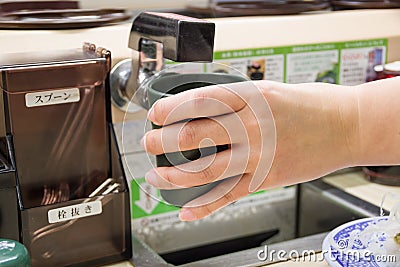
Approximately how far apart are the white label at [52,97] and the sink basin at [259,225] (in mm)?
360

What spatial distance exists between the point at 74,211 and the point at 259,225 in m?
0.55

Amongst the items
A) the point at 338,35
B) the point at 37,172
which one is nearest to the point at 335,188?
the point at 338,35

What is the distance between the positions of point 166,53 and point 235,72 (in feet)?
0.31

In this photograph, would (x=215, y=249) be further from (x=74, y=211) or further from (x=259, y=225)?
(x=74, y=211)

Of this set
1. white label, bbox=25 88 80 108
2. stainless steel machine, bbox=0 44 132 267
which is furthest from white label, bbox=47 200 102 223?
white label, bbox=25 88 80 108

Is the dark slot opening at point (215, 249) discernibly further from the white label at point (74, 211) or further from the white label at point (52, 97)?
the white label at point (52, 97)

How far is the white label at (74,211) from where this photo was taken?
86 centimetres

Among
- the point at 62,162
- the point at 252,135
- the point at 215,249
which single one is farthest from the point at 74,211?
the point at 215,249

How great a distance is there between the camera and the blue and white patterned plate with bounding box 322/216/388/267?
2.88ft

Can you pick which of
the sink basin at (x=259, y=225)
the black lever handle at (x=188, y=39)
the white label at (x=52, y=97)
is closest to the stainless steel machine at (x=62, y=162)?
the white label at (x=52, y=97)

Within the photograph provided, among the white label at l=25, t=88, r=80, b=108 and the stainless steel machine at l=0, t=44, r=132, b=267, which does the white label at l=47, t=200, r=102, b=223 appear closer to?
the stainless steel machine at l=0, t=44, r=132, b=267

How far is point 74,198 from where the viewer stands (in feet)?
2.98

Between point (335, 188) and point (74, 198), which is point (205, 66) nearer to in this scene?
point (74, 198)

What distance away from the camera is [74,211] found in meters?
0.87
